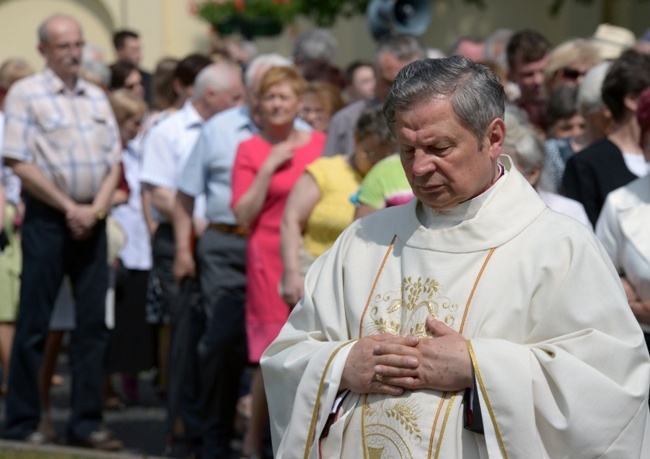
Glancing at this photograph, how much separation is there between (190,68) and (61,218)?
73.6 inches

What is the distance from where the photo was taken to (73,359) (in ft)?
24.7

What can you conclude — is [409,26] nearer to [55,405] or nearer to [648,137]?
[55,405]

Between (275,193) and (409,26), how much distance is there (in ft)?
12.7

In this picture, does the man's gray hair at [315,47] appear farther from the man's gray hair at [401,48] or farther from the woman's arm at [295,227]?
the woman's arm at [295,227]

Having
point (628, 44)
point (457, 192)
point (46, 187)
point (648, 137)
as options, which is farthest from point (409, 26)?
point (457, 192)

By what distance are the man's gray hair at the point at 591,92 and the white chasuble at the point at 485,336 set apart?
2.84 metres

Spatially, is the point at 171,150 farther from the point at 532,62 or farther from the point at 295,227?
the point at 532,62

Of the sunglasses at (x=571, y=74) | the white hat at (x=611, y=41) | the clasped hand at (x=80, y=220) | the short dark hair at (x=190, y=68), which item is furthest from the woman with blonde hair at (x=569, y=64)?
the clasped hand at (x=80, y=220)

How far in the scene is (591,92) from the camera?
6441mm

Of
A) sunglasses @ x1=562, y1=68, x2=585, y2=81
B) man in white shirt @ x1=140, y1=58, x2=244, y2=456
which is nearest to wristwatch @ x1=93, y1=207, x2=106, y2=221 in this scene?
man in white shirt @ x1=140, y1=58, x2=244, y2=456

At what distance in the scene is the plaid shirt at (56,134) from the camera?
24.0 ft

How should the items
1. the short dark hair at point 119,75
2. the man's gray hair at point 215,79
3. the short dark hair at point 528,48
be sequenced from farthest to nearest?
the short dark hair at point 119,75
the short dark hair at point 528,48
the man's gray hair at point 215,79

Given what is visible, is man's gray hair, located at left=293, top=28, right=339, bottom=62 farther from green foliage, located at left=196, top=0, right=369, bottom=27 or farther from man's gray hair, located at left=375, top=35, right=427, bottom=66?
green foliage, located at left=196, top=0, right=369, bottom=27

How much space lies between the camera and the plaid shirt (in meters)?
7.32
